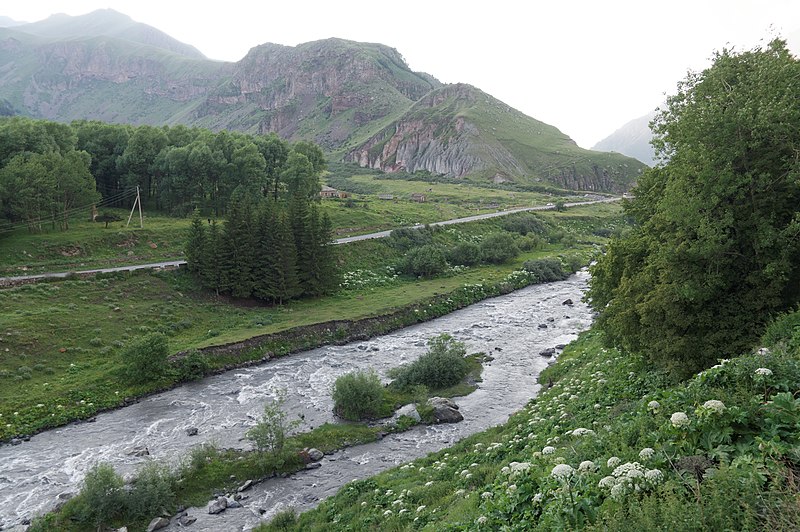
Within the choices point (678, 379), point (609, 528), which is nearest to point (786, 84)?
point (678, 379)

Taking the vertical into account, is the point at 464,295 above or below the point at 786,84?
below

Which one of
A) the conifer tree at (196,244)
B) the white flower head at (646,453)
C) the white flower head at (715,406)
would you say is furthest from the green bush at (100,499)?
the conifer tree at (196,244)

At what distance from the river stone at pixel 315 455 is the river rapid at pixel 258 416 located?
0.43 metres

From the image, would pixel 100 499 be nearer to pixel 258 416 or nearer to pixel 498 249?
pixel 258 416

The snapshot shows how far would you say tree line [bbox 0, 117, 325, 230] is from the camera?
71625mm

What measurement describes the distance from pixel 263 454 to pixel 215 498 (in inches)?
144

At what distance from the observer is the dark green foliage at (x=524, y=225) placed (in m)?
117

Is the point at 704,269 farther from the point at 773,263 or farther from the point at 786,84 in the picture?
the point at 786,84

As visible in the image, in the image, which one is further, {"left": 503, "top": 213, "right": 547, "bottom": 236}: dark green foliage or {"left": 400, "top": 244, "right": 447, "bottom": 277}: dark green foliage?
{"left": 503, "top": 213, "right": 547, "bottom": 236}: dark green foliage

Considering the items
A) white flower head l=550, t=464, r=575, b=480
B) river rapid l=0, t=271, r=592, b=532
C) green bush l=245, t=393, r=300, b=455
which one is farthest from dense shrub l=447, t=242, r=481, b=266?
white flower head l=550, t=464, r=575, b=480

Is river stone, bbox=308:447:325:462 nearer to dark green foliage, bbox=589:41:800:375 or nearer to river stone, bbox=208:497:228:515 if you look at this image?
river stone, bbox=208:497:228:515

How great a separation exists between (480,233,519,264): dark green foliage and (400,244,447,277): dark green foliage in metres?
12.8

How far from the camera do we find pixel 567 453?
45.5 ft

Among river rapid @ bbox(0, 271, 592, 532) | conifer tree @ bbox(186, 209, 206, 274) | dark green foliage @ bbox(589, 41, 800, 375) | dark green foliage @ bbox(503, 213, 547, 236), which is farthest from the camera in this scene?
dark green foliage @ bbox(503, 213, 547, 236)
